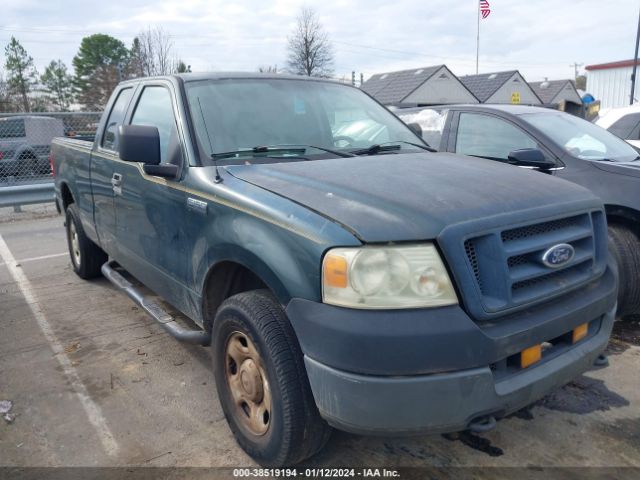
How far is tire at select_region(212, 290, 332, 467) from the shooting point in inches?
87.9

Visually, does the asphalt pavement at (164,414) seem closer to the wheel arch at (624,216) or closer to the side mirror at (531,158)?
the wheel arch at (624,216)

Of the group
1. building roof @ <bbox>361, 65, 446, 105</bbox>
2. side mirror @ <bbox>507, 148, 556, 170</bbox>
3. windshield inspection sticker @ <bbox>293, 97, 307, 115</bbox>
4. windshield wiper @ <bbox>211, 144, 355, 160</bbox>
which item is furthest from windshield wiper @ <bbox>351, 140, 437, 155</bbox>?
building roof @ <bbox>361, 65, 446, 105</bbox>

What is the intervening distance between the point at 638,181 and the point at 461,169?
216 cm

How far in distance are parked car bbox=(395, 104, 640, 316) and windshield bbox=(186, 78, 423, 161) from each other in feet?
4.18

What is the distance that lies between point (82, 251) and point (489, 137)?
411 centimetres

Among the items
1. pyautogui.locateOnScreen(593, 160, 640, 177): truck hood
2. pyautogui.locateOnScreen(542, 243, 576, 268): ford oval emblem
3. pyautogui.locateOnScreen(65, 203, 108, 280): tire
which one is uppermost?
pyautogui.locateOnScreen(593, 160, 640, 177): truck hood

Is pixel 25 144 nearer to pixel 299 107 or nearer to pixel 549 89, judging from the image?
pixel 299 107

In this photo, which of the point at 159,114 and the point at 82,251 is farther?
the point at 82,251

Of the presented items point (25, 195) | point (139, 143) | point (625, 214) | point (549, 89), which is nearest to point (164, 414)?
point (139, 143)

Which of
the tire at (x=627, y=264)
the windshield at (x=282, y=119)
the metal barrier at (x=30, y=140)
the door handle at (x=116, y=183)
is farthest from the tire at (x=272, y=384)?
the metal barrier at (x=30, y=140)

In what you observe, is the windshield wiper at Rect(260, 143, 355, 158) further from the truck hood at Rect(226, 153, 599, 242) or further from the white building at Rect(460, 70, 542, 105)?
A: the white building at Rect(460, 70, 542, 105)

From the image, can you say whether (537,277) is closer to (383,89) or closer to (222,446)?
(222,446)

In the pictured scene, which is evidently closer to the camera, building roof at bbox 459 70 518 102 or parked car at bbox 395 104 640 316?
parked car at bbox 395 104 640 316

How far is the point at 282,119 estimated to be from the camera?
3.35 meters
